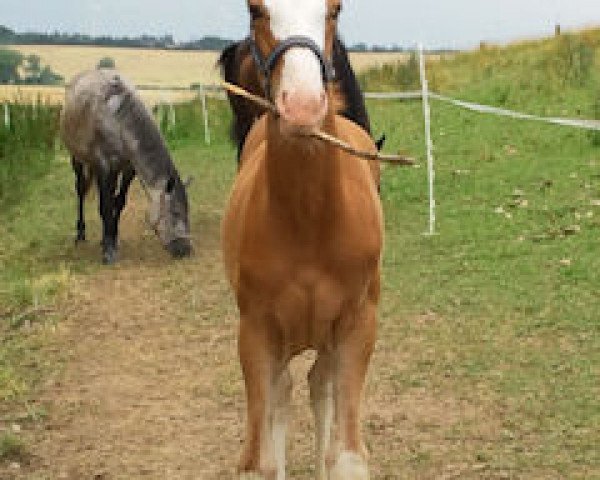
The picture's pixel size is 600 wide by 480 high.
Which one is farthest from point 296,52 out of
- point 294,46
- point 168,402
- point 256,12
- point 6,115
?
point 6,115

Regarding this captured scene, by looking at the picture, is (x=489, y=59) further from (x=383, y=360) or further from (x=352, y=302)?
(x=352, y=302)

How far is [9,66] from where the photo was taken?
26.9 metres

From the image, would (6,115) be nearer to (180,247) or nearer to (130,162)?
(130,162)

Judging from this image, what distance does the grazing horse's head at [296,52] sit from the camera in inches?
107

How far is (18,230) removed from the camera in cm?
1175

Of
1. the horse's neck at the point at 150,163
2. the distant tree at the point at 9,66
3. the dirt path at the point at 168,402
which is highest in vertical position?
the distant tree at the point at 9,66

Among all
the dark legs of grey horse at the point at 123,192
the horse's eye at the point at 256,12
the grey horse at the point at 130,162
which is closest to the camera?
the horse's eye at the point at 256,12

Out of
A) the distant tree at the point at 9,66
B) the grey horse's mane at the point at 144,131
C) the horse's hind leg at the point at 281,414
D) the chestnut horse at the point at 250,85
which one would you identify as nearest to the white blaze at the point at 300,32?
the horse's hind leg at the point at 281,414

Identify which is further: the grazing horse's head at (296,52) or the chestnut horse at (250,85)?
the chestnut horse at (250,85)

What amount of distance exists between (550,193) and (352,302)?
7.21 meters

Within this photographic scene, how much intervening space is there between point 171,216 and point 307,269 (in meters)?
6.74

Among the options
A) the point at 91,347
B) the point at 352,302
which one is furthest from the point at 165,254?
the point at 352,302

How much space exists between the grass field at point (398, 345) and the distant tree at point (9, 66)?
570 inches

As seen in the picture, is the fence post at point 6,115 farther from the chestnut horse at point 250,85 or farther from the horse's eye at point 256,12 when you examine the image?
the horse's eye at point 256,12
